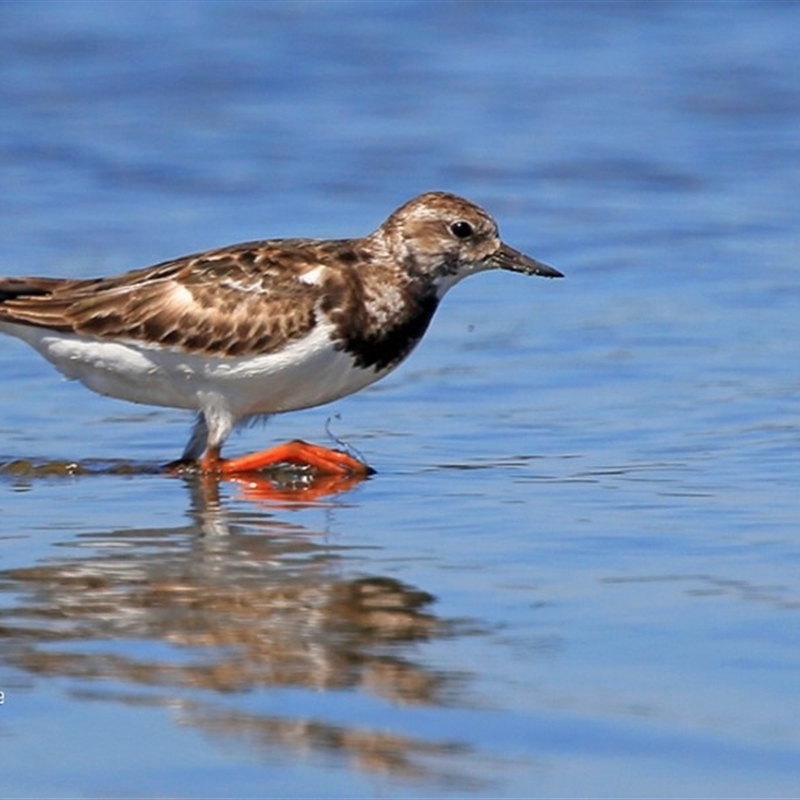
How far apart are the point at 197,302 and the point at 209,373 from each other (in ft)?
0.98

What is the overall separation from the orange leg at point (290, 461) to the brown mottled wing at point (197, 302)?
42cm

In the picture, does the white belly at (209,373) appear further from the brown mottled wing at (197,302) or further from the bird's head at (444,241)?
the bird's head at (444,241)

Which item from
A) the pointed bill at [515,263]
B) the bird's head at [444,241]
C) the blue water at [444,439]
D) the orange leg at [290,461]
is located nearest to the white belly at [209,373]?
the orange leg at [290,461]

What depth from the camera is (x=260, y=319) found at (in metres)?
9.07

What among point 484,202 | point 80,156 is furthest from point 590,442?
point 80,156

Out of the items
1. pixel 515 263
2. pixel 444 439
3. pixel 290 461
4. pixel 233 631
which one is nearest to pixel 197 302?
pixel 290 461

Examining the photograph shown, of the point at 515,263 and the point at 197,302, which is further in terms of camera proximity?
the point at 515,263

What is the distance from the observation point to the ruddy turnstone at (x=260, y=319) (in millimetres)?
9070

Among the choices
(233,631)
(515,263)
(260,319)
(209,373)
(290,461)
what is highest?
(515,263)

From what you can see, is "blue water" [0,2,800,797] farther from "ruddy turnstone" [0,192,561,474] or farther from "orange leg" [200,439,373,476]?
"ruddy turnstone" [0,192,561,474]

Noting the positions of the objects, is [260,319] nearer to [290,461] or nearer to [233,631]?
[290,461]

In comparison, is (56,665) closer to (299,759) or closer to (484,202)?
(299,759)

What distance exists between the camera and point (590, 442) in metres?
9.34

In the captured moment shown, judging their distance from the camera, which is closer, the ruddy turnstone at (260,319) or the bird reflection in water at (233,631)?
the bird reflection in water at (233,631)
